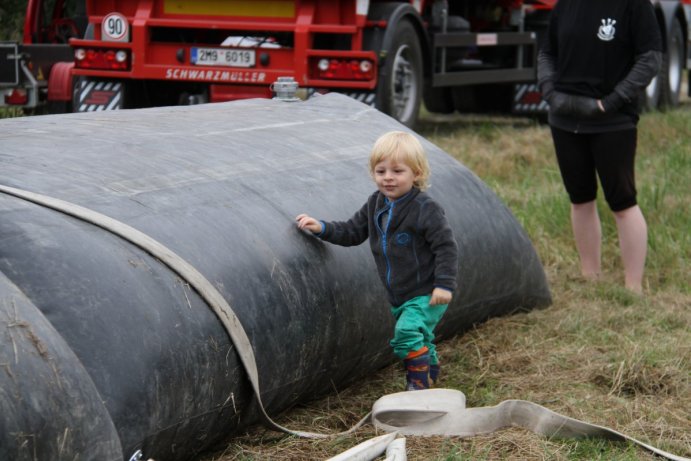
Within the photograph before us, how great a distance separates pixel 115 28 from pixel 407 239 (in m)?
5.80

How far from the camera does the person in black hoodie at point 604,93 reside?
17.1 ft

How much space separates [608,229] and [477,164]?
2.04m

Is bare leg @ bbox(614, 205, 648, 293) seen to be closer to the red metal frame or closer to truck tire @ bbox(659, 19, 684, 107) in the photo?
the red metal frame

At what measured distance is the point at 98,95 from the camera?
930 cm

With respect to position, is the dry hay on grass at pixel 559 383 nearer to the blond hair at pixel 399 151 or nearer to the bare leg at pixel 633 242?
the bare leg at pixel 633 242

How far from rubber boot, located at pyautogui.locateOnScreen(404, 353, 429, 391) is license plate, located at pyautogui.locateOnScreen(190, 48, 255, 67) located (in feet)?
17.6

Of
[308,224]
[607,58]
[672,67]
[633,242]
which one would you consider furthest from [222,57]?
[672,67]

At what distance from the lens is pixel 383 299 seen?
3.85 meters

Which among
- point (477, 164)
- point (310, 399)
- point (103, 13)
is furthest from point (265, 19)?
point (310, 399)

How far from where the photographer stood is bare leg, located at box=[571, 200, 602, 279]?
18.3 ft

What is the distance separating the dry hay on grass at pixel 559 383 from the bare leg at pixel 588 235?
381mm

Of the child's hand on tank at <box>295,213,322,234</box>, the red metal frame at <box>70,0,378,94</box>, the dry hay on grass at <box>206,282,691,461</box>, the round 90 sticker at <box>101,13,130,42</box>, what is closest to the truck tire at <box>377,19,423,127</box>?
the red metal frame at <box>70,0,378,94</box>

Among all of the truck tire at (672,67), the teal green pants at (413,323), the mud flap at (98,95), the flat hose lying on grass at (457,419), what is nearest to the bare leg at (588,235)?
the teal green pants at (413,323)

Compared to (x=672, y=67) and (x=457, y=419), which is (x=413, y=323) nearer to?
(x=457, y=419)
